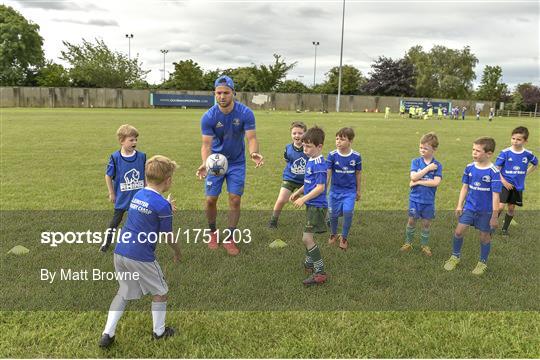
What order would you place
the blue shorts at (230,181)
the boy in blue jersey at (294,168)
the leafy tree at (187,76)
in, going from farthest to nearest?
the leafy tree at (187,76) → the boy in blue jersey at (294,168) → the blue shorts at (230,181)

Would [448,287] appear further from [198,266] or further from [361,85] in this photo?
[361,85]

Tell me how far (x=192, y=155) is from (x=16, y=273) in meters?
9.10

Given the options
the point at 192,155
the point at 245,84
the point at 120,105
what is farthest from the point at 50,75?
the point at 192,155

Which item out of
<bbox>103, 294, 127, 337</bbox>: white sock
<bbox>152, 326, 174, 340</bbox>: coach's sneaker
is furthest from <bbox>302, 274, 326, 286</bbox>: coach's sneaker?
<bbox>103, 294, 127, 337</bbox>: white sock

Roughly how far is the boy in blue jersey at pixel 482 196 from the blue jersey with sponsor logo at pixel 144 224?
135 inches

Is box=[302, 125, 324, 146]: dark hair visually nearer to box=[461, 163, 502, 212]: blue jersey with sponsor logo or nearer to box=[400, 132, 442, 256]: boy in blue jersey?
box=[400, 132, 442, 256]: boy in blue jersey

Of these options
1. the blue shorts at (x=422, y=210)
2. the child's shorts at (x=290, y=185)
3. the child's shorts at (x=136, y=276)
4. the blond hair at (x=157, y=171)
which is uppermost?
the blond hair at (x=157, y=171)

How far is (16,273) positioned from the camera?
4.60 meters

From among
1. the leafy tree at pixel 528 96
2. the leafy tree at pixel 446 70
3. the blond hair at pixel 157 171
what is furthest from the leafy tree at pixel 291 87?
the blond hair at pixel 157 171

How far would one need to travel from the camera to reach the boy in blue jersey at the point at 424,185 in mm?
5426

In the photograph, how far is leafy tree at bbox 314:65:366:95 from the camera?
247 ft

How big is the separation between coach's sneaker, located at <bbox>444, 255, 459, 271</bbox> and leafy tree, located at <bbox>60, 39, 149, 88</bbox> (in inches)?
2571

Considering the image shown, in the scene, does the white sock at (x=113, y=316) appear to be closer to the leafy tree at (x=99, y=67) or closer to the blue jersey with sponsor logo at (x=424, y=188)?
the blue jersey with sponsor logo at (x=424, y=188)

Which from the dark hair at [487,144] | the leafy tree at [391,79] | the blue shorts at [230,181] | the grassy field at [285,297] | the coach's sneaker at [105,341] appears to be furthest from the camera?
the leafy tree at [391,79]
